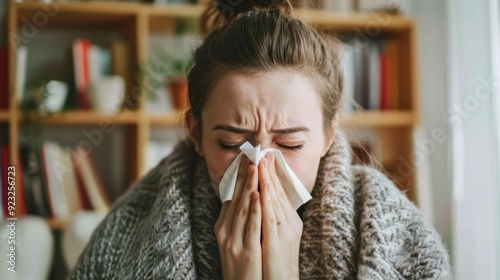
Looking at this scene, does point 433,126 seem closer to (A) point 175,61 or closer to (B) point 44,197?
(A) point 175,61

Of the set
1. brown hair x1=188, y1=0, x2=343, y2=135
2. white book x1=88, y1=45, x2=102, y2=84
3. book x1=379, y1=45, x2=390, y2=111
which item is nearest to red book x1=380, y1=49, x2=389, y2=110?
book x1=379, y1=45, x2=390, y2=111

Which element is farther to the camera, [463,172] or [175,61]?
[175,61]

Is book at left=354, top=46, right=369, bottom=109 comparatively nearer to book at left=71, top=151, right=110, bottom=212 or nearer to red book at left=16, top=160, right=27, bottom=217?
book at left=71, top=151, right=110, bottom=212

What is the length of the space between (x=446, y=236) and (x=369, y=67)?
994 millimetres

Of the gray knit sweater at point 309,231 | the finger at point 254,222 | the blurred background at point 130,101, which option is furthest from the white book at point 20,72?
the finger at point 254,222

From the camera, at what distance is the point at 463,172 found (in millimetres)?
1679

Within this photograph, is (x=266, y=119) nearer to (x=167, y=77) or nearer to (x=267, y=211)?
(x=267, y=211)

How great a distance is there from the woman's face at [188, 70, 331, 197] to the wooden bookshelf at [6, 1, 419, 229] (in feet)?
3.50

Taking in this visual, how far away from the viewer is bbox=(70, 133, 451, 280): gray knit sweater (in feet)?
3.50

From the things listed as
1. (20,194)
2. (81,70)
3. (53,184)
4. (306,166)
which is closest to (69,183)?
(53,184)

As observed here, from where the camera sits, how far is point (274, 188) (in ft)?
3.68

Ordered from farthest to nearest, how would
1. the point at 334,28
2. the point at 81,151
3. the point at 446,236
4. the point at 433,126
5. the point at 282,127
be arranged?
the point at 334,28
the point at 81,151
the point at 433,126
the point at 446,236
the point at 282,127

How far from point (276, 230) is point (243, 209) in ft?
0.25

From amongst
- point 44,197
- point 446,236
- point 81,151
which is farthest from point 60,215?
point 446,236
